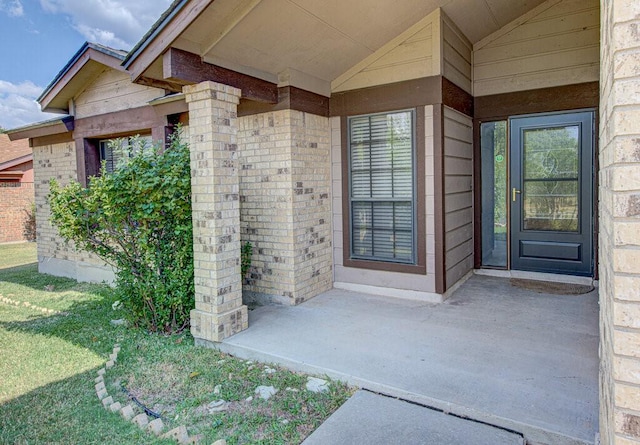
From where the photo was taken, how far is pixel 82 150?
694 cm

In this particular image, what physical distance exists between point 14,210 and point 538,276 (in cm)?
1536

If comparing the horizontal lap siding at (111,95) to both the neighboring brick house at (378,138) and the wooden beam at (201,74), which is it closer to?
the neighboring brick house at (378,138)

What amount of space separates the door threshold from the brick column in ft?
11.7

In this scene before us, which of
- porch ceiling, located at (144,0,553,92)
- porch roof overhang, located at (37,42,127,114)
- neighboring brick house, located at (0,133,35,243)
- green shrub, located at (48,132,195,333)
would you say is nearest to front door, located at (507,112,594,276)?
porch ceiling, located at (144,0,553,92)

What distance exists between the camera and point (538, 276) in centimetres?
552

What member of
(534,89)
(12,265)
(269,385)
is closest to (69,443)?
(269,385)

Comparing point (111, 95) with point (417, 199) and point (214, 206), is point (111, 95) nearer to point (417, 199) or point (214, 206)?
Answer: point (214, 206)

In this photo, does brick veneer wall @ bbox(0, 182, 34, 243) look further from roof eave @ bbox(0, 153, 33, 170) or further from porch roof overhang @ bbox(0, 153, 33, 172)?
roof eave @ bbox(0, 153, 33, 170)

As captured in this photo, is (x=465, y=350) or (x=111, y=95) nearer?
(x=465, y=350)

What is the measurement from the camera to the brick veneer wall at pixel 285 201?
4688mm

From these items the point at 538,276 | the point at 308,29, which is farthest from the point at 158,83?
the point at 538,276

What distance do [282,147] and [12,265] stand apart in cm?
806

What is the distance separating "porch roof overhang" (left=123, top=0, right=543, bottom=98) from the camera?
3451mm

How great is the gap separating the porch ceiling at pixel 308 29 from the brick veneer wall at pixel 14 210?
13.4 metres
